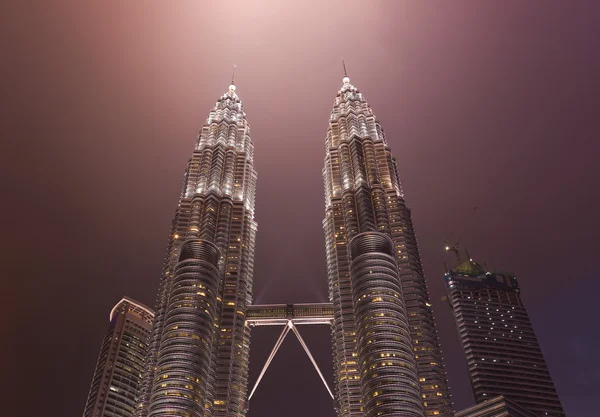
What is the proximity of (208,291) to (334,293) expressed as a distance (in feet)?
108

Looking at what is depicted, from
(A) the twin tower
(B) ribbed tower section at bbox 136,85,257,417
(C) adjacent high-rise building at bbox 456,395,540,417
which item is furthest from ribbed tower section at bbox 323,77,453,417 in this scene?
(C) adjacent high-rise building at bbox 456,395,540,417

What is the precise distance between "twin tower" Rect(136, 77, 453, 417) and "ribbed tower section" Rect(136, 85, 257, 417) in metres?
0.30

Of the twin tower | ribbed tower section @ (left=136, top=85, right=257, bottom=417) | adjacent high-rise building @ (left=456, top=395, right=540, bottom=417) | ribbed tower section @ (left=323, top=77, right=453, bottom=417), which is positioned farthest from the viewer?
adjacent high-rise building @ (left=456, top=395, right=540, bottom=417)

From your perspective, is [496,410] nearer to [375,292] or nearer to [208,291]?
[375,292]

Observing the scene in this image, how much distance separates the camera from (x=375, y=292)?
411ft

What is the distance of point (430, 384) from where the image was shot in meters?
122

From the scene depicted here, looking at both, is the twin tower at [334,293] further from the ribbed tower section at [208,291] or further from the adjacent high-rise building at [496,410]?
the adjacent high-rise building at [496,410]

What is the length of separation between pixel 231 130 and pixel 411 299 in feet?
286

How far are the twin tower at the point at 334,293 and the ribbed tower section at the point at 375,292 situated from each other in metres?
0.26

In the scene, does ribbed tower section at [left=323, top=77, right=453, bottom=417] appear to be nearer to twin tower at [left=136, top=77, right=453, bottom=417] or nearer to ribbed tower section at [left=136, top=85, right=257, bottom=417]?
twin tower at [left=136, top=77, right=453, bottom=417]

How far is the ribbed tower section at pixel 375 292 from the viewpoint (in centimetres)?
11325

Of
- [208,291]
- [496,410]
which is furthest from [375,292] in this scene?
[496,410]

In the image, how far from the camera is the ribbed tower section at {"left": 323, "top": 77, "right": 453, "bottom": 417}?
113m

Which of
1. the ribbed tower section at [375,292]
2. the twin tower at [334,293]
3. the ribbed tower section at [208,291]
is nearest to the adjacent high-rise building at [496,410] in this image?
the twin tower at [334,293]
